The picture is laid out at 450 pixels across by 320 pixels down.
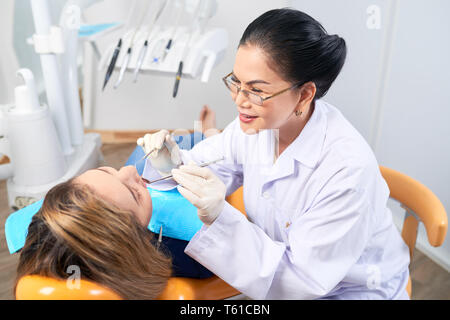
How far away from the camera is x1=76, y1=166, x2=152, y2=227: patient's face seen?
0.65 metres

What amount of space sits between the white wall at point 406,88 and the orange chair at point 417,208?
323 mm

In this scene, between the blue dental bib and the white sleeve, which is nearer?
the white sleeve

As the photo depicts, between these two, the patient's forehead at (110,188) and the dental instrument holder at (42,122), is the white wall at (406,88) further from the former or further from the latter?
the dental instrument holder at (42,122)

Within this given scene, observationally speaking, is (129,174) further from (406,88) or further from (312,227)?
(406,88)

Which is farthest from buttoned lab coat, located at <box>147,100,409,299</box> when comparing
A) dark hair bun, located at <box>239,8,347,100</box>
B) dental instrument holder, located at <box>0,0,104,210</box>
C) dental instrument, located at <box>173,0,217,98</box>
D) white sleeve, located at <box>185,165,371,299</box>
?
dental instrument holder, located at <box>0,0,104,210</box>

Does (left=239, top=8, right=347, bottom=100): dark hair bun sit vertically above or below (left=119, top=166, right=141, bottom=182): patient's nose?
above

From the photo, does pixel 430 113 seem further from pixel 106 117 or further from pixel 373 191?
pixel 106 117

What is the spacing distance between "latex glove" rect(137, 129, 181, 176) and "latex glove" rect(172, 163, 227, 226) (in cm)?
11

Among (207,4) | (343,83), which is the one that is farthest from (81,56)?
(343,83)

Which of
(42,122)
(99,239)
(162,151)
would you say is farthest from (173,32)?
(99,239)

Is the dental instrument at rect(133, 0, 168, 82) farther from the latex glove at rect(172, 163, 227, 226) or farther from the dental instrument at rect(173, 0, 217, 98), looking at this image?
the latex glove at rect(172, 163, 227, 226)

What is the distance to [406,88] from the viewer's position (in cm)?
142

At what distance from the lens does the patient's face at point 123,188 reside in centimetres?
65

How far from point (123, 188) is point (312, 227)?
0.32 meters
